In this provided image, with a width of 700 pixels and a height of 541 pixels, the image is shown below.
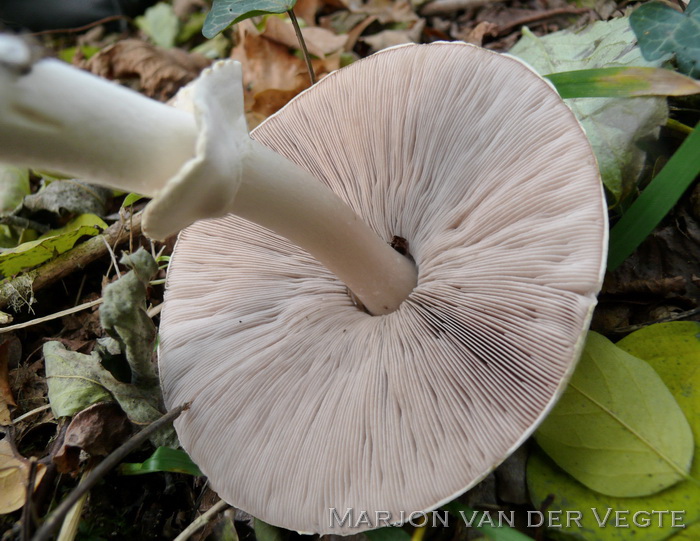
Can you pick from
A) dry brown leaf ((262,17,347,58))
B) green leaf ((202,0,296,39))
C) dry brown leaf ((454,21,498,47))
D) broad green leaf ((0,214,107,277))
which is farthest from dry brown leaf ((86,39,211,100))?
dry brown leaf ((454,21,498,47))

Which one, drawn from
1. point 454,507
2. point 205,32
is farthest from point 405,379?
point 205,32

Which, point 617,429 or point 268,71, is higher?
point 268,71

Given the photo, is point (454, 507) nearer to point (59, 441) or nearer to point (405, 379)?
point (405, 379)

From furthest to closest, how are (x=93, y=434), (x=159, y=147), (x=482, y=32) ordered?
1. (x=482, y=32)
2. (x=93, y=434)
3. (x=159, y=147)

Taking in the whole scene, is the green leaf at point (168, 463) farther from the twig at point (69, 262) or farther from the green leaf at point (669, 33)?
the green leaf at point (669, 33)

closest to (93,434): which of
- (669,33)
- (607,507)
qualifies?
(607,507)

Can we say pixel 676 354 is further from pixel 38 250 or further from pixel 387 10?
pixel 387 10
